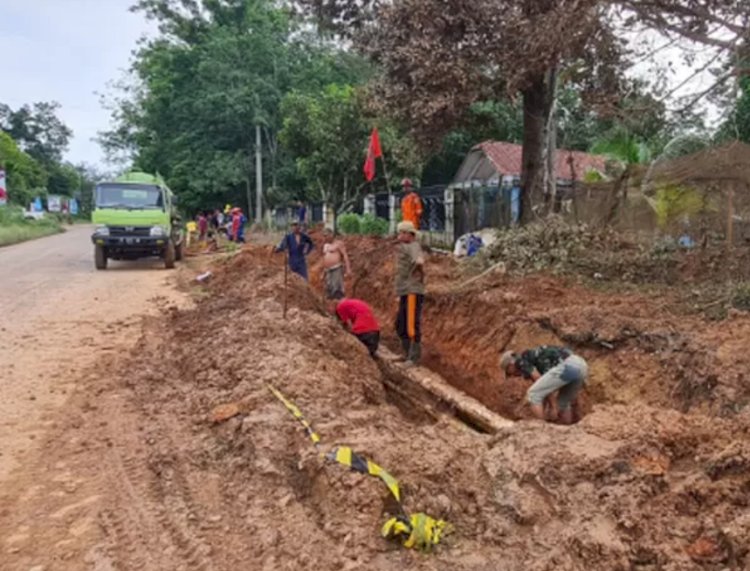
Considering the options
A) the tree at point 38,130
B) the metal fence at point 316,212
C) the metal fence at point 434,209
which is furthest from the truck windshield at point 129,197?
the tree at point 38,130

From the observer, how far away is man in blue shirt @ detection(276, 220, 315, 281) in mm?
10334

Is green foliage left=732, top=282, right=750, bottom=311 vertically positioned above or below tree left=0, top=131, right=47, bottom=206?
below

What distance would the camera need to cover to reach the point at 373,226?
20094mm

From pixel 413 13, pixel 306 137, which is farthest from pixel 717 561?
pixel 306 137

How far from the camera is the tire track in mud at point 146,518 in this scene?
3.20m

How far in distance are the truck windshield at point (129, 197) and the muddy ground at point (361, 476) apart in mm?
11224

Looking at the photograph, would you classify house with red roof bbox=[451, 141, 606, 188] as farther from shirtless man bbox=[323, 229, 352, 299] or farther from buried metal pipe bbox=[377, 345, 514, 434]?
buried metal pipe bbox=[377, 345, 514, 434]

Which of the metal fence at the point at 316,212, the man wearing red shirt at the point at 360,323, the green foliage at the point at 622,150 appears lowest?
the man wearing red shirt at the point at 360,323

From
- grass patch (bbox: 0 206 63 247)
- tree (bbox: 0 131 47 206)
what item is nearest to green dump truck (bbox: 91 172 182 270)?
grass patch (bbox: 0 206 63 247)

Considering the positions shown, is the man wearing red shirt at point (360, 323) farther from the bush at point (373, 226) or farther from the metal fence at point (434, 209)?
the bush at point (373, 226)

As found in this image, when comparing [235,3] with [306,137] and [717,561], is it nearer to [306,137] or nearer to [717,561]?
[306,137]

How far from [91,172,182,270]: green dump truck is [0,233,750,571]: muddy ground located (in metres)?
10.6

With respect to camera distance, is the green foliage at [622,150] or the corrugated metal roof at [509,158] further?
the corrugated metal roof at [509,158]

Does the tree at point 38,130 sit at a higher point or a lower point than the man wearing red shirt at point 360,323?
higher
